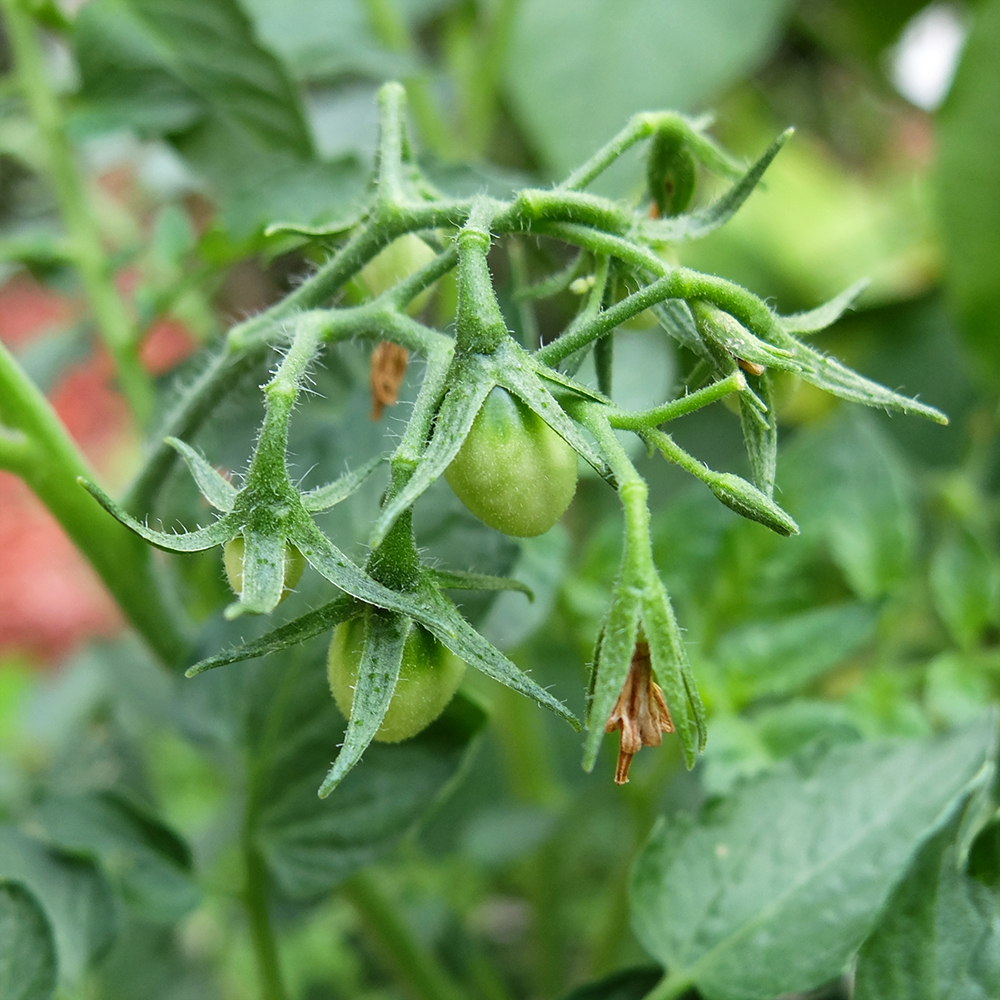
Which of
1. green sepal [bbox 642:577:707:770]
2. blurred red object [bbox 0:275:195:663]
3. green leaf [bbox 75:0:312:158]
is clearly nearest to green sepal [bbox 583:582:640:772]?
green sepal [bbox 642:577:707:770]

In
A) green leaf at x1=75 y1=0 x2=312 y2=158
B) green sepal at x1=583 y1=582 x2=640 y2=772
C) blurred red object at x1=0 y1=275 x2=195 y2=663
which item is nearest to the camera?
green sepal at x1=583 y1=582 x2=640 y2=772

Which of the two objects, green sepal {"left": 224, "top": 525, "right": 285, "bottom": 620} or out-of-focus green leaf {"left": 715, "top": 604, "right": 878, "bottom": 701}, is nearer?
green sepal {"left": 224, "top": 525, "right": 285, "bottom": 620}

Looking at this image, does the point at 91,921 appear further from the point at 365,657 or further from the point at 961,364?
the point at 961,364

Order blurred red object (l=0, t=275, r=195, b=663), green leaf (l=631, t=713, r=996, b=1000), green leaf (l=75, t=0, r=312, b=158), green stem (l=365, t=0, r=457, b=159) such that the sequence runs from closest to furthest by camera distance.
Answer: green leaf (l=631, t=713, r=996, b=1000), green leaf (l=75, t=0, r=312, b=158), green stem (l=365, t=0, r=457, b=159), blurred red object (l=0, t=275, r=195, b=663)

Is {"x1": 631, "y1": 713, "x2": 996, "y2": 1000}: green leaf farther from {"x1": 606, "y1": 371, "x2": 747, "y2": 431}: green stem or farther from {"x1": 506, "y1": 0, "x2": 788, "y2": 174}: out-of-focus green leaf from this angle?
{"x1": 506, "y1": 0, "x2": 788, "y2": 174}: out-of-focus green leaf

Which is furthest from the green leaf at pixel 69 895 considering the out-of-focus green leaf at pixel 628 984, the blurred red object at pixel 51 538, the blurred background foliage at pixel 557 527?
the blurred red object at pixel 51 538

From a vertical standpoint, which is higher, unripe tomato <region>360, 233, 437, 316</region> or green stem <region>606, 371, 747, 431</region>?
unripe tomato <region>360, 233, 437, 316</region>

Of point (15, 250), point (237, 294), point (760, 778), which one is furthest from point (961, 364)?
point (237, 294)

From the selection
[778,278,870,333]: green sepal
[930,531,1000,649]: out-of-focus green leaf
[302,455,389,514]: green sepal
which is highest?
[302,455,389,514]: green sepal
